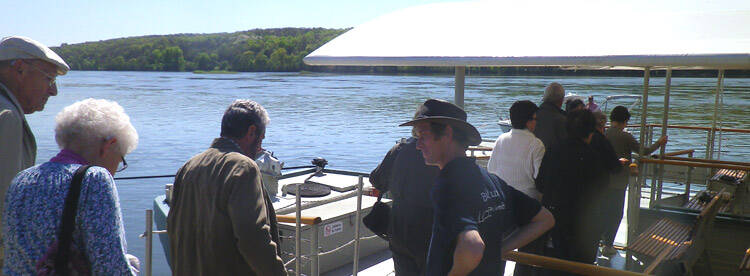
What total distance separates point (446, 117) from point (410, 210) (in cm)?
91

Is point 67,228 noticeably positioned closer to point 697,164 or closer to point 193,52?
point 697,164

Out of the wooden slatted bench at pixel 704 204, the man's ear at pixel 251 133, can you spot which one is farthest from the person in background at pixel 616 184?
the man's ear at pixel 251 133

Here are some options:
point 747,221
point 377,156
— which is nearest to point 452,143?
point 747,221

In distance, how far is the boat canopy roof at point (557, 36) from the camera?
2426 millimetres

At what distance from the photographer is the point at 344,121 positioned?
43156mm

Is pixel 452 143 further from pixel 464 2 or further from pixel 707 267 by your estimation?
pixel 707 267

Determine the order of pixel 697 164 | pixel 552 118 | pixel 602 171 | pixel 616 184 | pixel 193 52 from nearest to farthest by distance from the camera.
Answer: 1. pixel 602 171
2. pixel 616 184
3. pixel 552 118
4. pixel 697 164
5. pixel 193 52

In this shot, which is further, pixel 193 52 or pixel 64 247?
pixel 193 52

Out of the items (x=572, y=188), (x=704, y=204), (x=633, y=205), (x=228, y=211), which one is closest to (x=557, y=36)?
(x=572, y=188)

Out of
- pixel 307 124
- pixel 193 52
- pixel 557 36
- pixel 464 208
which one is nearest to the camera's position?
pixel 464 208

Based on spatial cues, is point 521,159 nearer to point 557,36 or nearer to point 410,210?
point 557,36

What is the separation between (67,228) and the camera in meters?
1.56

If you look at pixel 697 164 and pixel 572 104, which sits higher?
pixel 572 104

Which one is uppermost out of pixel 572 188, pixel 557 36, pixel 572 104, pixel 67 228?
pixel 557 36
